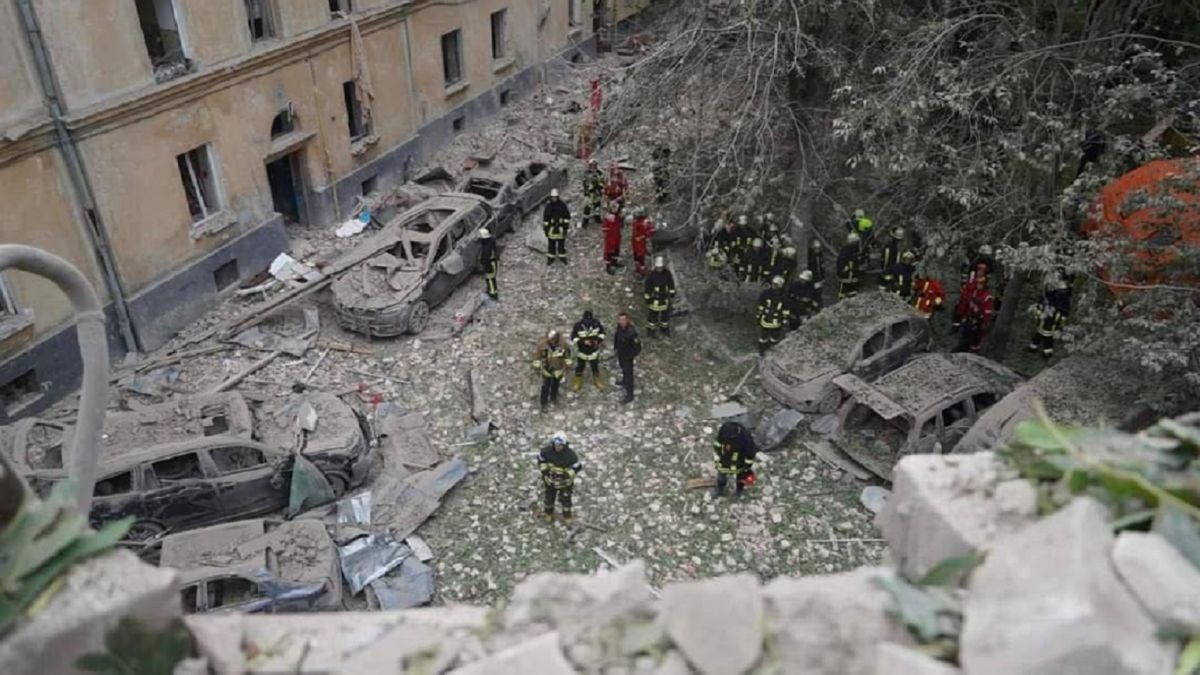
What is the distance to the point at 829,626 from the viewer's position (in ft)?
8.56

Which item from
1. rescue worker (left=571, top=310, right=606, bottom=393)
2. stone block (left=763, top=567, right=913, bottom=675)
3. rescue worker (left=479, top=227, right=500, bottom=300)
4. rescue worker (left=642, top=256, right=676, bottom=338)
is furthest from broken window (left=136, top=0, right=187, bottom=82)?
stone block (left=763, top=567, right=913, bottom=675)

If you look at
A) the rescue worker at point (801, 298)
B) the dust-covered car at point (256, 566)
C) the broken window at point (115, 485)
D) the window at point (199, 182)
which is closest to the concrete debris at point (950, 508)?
the dust-covered car at point (256, 566)

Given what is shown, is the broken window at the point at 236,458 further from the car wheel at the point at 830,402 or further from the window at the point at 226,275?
the car wheel at the point at 830,402

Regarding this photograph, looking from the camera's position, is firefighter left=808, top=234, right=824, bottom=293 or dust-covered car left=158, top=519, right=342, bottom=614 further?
firefighter left=808, top=234, right=824, bottom=293

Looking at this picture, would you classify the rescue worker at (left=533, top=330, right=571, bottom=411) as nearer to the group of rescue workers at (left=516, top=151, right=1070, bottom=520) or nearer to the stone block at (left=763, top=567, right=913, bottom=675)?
the group of rescue workers at (left=516, top=151, right=1070, bottom=520)

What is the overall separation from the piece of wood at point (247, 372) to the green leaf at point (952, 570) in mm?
10811

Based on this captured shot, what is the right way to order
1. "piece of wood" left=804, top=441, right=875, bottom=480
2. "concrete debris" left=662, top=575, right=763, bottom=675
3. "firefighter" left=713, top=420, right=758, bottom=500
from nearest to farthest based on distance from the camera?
"concrete debris" left=662, top=575, right=763, bottom=675 < "firefighter" left=713, top=420, right=758, bottom=500 < "piece of wood" left=804, top=441, right=875, bottom=480

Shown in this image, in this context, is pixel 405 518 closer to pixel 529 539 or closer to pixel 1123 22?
pixel 529 539

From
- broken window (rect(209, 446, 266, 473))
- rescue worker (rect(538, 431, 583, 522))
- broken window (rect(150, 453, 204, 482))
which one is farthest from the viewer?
broken window (rect(209, 446, 266, 473))

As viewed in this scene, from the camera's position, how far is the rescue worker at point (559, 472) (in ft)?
30.3

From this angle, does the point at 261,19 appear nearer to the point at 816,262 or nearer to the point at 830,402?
the point at 816,262

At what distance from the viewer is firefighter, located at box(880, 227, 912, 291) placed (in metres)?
13.1

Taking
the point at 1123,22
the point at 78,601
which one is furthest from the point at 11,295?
the point at 1123,22

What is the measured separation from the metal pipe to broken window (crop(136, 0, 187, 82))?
11027 mm
